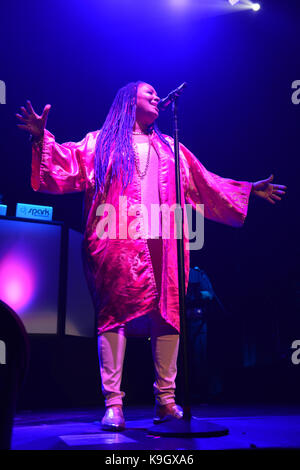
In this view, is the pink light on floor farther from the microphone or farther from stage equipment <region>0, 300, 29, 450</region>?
stage equipment <region>0, 300, 29, 450</region>

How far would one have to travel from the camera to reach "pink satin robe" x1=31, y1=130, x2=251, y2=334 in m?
2.01

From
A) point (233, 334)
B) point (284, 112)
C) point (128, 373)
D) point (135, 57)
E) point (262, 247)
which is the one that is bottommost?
point (128, 373)

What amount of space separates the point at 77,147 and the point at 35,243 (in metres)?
1.39

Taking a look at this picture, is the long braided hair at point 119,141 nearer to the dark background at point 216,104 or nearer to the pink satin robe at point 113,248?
the pink satin robe at point 113,248

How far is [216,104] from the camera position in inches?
145

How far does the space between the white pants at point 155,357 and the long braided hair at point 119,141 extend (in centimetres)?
67

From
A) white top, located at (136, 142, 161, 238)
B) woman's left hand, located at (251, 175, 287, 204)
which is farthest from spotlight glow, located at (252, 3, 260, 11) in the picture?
white top, located at (136, 142, 161, 238)

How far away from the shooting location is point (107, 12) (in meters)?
3.11

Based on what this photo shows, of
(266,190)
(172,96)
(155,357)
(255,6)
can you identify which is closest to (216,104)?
(255,6)

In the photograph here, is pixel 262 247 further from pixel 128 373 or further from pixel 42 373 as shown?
pixel 42 373

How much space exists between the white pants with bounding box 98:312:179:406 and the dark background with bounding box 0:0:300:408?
1802 mm

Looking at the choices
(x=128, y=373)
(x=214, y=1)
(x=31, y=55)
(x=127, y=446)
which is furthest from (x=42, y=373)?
(x=214, y=1)

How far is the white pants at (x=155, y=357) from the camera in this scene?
1955 mm

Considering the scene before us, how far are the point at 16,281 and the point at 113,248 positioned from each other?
1.51 meters
